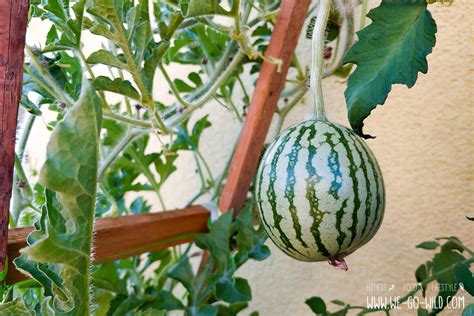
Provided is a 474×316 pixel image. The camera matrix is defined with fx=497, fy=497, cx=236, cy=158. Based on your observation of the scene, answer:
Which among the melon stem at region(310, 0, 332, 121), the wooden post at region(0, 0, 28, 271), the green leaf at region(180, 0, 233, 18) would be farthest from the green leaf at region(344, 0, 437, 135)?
the wooden post at region(0, 0, 28, 271)

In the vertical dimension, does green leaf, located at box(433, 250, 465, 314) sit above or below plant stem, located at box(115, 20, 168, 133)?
below

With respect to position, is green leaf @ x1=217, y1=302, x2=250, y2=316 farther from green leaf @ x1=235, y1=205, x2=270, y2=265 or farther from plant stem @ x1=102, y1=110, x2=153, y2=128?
plant stem @ x1=102, y1=110, x2=153, y2=128

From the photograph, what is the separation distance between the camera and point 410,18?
55 cm

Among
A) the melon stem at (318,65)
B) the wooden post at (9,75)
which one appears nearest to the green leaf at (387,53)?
the melon stem at (318,65)

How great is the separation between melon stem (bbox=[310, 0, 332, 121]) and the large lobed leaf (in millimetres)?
253

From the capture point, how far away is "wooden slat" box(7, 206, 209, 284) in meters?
0.63

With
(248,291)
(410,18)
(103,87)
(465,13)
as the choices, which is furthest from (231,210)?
(465,13)

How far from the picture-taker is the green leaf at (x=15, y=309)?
54 centimetres

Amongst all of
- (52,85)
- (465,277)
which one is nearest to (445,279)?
(465,277)

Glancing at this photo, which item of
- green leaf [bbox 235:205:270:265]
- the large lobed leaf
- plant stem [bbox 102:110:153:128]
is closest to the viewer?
the large lobed leaf

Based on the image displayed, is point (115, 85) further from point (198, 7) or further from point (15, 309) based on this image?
point (15, 309)

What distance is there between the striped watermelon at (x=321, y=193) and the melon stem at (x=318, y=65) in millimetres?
23

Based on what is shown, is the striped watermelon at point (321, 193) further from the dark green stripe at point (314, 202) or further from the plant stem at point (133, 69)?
the plant stem at point (133, 69)

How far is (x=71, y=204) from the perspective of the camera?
0.44 metres
